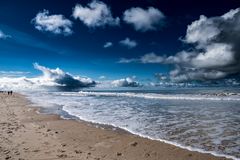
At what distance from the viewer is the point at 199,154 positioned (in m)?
9.01

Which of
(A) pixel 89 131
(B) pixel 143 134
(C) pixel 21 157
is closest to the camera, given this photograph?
(C) pixel 21 157

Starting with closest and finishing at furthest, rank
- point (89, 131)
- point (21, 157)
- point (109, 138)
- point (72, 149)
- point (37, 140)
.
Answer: point (21, 157)
point (72, 149)
point (37, 140)
point (109, 138)
point (89, 131)

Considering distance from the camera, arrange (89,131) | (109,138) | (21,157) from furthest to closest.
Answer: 1. (89,131)
2. (109,138)
3. (21,157)

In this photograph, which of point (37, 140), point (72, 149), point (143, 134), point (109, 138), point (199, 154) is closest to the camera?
point (199, 154)

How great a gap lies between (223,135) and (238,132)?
125cm

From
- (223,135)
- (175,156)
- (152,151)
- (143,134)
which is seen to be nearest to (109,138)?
(143,134)

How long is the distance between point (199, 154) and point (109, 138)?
4388mm

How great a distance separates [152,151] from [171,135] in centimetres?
318

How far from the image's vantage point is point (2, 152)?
8.91m

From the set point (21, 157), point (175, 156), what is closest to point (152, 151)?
point (175, 156)

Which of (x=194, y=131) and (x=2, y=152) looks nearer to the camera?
(x=2, y=152)

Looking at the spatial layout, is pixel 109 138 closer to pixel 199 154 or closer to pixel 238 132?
pixel 199 154

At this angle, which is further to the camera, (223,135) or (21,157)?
(223,135)

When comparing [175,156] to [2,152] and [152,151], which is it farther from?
[2,152]
